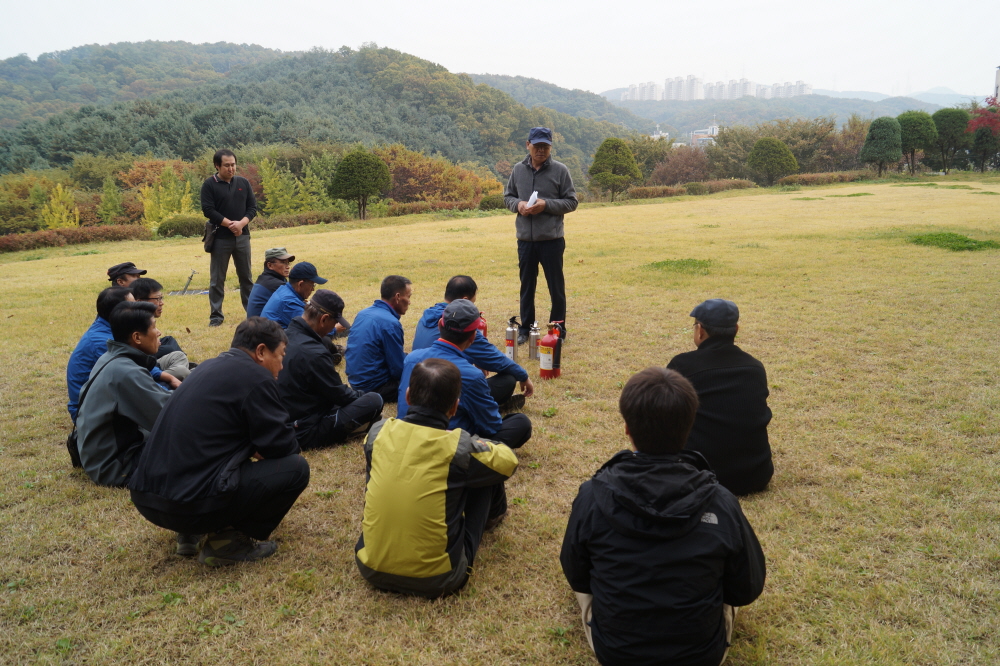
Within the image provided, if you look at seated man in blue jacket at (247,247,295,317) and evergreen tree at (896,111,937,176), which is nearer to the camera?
seated man in blue jacket at (247,247,295,317)

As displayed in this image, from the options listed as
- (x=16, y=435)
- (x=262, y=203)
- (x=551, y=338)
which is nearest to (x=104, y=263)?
(x=16, y=435)

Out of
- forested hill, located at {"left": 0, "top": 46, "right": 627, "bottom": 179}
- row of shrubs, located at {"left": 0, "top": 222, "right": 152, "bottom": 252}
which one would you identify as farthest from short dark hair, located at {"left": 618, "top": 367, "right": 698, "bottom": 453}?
forested hill, located at {"left": 0, "top": 46, "right": 627, "bottom": 179}

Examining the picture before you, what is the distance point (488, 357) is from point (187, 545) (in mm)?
2319

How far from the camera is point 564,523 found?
350 centimetres

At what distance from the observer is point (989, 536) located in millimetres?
3176

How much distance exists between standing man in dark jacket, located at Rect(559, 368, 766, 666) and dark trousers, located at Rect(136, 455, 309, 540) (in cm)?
165

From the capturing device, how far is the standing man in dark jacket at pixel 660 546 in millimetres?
2035

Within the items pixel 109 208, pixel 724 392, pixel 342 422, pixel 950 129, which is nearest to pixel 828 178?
pixel 950 129

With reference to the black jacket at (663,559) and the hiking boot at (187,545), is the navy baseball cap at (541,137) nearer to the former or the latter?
the black jacket at (663,559)

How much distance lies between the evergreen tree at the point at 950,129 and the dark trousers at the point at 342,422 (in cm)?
4735

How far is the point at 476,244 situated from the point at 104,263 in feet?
34.0

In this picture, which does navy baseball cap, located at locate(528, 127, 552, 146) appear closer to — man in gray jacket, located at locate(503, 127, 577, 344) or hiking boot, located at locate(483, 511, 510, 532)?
man in gray jacket, located at locate(503, 127, 577, 344)

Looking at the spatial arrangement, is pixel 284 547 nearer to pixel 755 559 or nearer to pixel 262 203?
pixel 755 559

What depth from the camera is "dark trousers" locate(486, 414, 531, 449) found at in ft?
12.7
